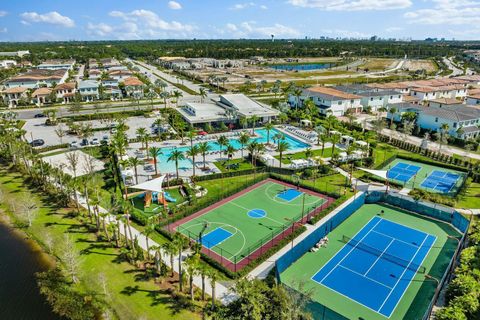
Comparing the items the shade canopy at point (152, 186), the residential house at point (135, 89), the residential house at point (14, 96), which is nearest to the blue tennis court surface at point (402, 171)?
the shade canopy at point (152, 186)

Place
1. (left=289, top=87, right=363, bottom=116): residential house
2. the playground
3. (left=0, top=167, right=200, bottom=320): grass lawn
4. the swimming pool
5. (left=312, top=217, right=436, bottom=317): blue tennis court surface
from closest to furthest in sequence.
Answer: (left=0, top=167, right=200, bottom=320): grass lawn
(left=312, top=217, right=436, bottom=317): blue tennis court surface
the playground
the swimming pool
(left=289, top=87, right=363, bottom=116): residential house

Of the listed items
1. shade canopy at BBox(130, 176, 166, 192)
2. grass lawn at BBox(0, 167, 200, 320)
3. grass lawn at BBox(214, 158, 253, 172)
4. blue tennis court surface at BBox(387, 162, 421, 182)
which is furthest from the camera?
grass lawn at BBox(214, 158, 253, 172)

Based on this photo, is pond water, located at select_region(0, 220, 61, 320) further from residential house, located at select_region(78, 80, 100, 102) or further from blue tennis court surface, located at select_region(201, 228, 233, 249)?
residential house, located at select_region(78, 80, 100, 102)

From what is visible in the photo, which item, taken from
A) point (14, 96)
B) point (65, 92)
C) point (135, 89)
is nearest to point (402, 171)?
point (135, 89)

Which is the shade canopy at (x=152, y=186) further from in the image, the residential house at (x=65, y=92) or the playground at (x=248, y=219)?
the residential house at (x=65, y=92)

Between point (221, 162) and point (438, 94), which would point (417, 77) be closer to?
point (438, 94)

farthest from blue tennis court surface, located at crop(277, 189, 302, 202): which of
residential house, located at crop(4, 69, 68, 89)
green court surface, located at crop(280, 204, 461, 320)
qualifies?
residential house, located at crop(4, 69, 68, 89)

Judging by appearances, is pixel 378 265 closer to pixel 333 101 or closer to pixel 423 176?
pixel 423 176

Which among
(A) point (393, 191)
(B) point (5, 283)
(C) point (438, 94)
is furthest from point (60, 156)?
(C) point (438, 94)
